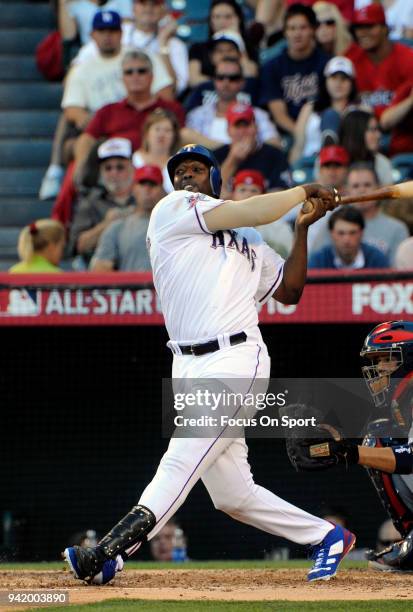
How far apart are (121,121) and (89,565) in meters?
5.74

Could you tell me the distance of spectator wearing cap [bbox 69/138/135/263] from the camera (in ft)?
29.8

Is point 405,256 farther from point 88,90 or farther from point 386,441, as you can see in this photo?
point 88,90

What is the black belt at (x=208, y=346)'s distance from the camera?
482 centimetres

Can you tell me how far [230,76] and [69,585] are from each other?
5830 mm

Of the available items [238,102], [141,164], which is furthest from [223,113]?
[141,164]

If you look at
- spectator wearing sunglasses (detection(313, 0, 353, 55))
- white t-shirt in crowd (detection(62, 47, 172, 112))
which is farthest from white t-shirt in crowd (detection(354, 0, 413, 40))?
white t-shirt in crowd (detection(62, 47, 172, 112))

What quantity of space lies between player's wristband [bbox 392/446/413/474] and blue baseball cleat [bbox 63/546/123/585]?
3.64ft

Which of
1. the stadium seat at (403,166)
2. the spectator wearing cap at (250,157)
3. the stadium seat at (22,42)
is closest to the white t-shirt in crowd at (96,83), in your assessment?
the spectator wearing cap at (250,157)

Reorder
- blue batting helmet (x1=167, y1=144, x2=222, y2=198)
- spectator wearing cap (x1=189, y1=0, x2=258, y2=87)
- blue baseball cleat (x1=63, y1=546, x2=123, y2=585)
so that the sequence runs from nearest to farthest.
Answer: blue baseball cleat (x1=63, y1=546, x2=123, y2=585)
blue batting helmet (x1=167, y1=144, x2=222, y2=198)
spectator wearing cap (x1=189, y1=0, x2=258, y2=87)

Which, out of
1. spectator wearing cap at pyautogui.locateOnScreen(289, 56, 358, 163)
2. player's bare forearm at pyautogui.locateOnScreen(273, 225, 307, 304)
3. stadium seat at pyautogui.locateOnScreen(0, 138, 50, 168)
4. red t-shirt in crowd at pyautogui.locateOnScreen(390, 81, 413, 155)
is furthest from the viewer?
stadium seat at pyautogui.locateOnScreen(0, 138, 50, 168)

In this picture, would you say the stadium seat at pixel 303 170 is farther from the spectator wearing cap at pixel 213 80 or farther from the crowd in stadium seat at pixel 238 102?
the spectator wearing cap at pixel 213 80

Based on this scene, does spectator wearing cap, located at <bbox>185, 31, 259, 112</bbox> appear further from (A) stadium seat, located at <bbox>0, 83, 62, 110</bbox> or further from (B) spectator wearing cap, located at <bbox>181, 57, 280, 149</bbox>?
(A) stadium seat, located at <bbox>0, 83, 62, 110</bbox>

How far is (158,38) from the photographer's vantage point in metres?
10.7

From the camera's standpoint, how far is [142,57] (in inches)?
382
